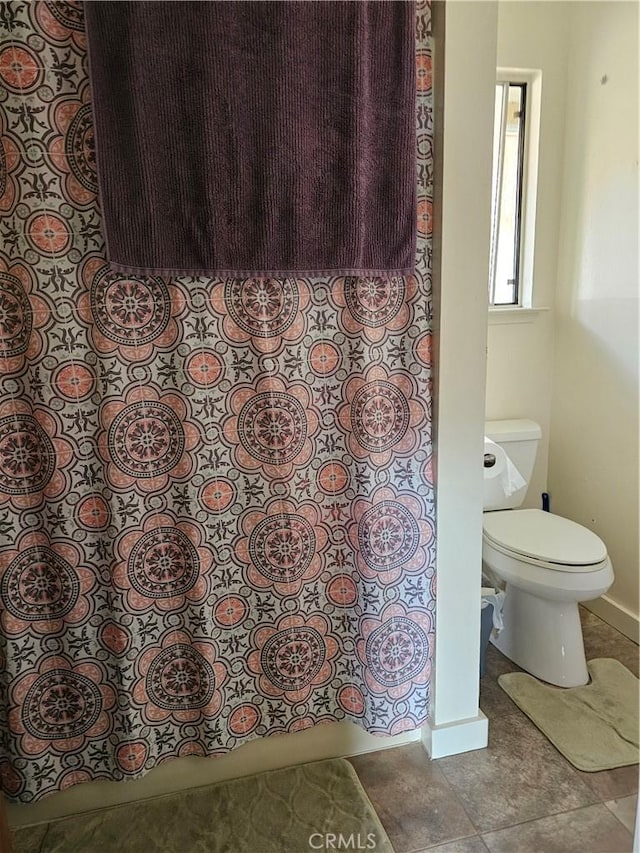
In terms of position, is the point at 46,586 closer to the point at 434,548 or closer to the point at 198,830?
the point at 198,830

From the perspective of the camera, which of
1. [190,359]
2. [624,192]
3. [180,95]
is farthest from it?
[624,192]

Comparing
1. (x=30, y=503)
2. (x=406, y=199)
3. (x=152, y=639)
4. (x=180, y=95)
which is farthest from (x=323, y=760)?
(x=180, y=95)

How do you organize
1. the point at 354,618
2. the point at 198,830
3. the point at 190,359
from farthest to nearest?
the point at 354,618, the point at 198,830, the point at 190,359

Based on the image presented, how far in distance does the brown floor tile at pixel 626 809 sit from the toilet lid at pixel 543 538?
642 millimetres

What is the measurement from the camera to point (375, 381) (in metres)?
1.56

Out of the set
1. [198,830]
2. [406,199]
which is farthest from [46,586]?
[406,199]

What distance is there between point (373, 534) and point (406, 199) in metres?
0.84

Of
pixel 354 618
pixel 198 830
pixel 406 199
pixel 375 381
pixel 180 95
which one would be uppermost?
pixel 180 95

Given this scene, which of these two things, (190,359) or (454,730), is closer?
(190,359)

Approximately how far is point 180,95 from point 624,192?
165cm

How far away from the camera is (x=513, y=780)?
66.7 inches

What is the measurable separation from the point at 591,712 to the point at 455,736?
491 mm

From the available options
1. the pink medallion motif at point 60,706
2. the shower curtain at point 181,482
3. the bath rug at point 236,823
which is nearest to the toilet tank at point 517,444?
the shower curtain at point 181,482

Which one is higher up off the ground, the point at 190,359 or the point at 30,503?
the point at 190,359
